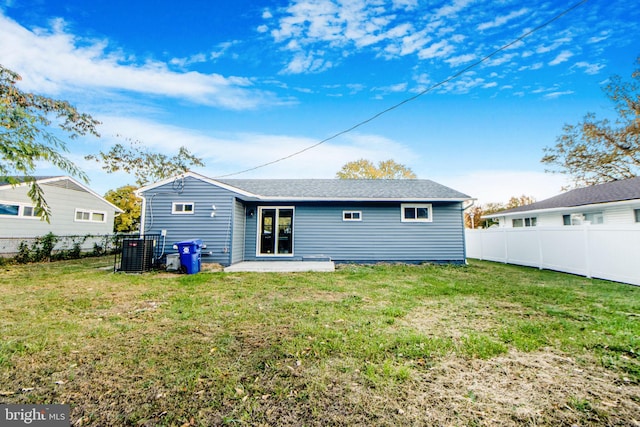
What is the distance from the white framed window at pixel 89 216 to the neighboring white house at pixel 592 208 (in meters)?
24.9

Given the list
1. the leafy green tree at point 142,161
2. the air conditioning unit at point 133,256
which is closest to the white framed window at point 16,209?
the air conditioning unit at point 133,256

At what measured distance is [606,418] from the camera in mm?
1875

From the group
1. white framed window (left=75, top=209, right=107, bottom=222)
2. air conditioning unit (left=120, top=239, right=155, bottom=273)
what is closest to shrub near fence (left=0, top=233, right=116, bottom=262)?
white framed window (left=75, top=209, right=107, bottom=222)

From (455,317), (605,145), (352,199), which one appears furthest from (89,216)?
(605,145)

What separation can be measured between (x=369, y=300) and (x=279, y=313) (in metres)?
1.82

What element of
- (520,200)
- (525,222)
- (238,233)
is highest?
(520,200)

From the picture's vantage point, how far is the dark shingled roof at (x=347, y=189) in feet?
33.6

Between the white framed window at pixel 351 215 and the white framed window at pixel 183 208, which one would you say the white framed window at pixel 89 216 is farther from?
the white framed window at pixel 351 215

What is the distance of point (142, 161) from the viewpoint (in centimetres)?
2219

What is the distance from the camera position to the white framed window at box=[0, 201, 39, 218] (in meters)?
11.3

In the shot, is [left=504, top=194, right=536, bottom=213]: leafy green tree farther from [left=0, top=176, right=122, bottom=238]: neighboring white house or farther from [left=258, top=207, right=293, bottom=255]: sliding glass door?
[left=0, top=176, right=122, bottom=238]: neighboring white house

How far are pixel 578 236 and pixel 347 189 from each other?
24.7 ft

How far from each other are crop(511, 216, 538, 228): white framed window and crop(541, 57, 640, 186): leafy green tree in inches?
197

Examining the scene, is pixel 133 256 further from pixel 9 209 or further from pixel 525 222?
pixel 525 222
